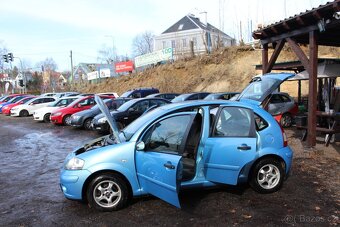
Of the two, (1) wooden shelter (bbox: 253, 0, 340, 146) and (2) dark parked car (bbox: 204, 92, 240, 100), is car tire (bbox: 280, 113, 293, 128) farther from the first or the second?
(1) wooden shelter (bbox: 253, 0, 340, 146)

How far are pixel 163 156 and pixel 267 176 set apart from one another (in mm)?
1973

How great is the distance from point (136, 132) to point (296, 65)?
479 inches

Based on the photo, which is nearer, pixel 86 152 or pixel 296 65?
pixel 86 152

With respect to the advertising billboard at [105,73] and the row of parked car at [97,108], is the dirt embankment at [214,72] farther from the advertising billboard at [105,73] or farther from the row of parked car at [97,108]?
the row of parked car at [97,108]

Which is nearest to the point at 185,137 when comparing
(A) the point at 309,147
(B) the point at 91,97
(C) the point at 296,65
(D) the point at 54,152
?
(A) the point at 309,147

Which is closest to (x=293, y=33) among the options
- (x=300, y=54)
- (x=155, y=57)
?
(x=300, y=54)

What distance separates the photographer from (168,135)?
512 centimetres

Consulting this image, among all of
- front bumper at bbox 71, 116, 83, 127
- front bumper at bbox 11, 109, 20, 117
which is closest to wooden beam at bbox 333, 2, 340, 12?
front bumper at bbox 71, 116, 83, 127

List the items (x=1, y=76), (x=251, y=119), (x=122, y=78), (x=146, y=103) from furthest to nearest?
(x=1, y=76) → (x=122, y=78) → (x=146, y=103) → (x=251, y=119)

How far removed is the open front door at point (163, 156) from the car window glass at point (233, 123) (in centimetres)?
52

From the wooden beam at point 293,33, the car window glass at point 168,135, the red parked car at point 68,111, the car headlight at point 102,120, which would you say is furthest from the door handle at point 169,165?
the red parked car at point 68,111

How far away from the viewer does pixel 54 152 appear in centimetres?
1055

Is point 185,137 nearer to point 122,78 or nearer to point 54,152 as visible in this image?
point 54,152

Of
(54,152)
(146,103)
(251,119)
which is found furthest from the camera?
(146,103)
